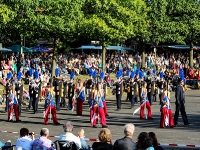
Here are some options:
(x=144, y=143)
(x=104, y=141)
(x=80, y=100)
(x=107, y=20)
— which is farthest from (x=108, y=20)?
(x=144, y=143)

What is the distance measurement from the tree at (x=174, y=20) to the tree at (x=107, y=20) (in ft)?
19.9

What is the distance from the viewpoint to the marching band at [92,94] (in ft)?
74.5

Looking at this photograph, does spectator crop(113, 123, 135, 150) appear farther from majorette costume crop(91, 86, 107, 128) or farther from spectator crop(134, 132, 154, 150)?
majorette costume crop(91, 86, 107, 128)

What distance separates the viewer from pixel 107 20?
41.9 metres

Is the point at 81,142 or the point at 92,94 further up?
the point at 92,94

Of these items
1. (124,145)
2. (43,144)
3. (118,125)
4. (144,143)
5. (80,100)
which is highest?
(80,100)

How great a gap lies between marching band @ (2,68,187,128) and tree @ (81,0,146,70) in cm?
383

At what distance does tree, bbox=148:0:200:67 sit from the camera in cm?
5034

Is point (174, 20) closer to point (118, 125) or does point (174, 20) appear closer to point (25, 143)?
point (118, 125)

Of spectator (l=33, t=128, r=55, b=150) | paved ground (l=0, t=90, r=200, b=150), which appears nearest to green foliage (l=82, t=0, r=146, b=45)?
paved ground (l=0, t=90, r=200, b=150)

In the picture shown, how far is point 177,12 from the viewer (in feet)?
170

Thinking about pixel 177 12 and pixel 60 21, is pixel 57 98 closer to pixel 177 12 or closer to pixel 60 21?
pixel 60 21

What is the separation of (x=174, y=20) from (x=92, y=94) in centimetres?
2995

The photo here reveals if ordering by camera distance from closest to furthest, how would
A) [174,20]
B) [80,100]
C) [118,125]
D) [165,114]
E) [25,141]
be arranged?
[25,141], [165,114], [118,125], [80,100], [174,20]
